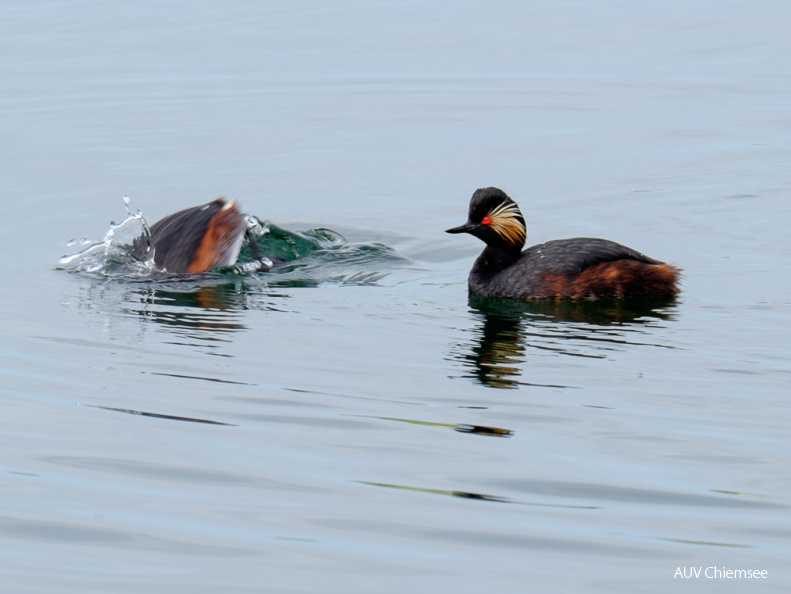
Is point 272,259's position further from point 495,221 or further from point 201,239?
point 495,221

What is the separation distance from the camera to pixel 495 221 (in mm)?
11711

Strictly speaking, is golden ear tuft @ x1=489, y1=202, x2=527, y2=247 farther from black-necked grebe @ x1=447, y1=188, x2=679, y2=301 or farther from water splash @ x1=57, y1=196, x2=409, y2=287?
water splash @ x1=57, y1=196, x2=409, y2=287

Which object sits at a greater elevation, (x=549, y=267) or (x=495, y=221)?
(x=495, y=221)

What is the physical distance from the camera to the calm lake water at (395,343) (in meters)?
5.89

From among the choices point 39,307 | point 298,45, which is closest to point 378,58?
point 298,45

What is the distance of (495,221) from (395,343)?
8.08ft

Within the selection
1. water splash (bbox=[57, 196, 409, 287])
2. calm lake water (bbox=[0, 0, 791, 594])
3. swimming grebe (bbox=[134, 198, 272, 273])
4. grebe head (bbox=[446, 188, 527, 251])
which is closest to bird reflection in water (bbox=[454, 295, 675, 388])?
calm lake water (bbox=[0, 0, 791, 594])

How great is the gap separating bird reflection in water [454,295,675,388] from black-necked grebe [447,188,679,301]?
3.8 inches

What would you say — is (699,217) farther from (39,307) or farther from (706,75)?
(706,75)

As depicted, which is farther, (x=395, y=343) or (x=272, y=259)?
(x=272, y=259)

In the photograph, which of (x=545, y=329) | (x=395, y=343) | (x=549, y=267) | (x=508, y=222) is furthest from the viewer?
(x=508, y=222)

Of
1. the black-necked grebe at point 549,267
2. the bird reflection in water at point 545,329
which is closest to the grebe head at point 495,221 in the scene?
the black-necked grebe at point 549,267

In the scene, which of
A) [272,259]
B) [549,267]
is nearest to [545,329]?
[549,267]

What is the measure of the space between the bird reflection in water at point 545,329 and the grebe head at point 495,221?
1.99ft
